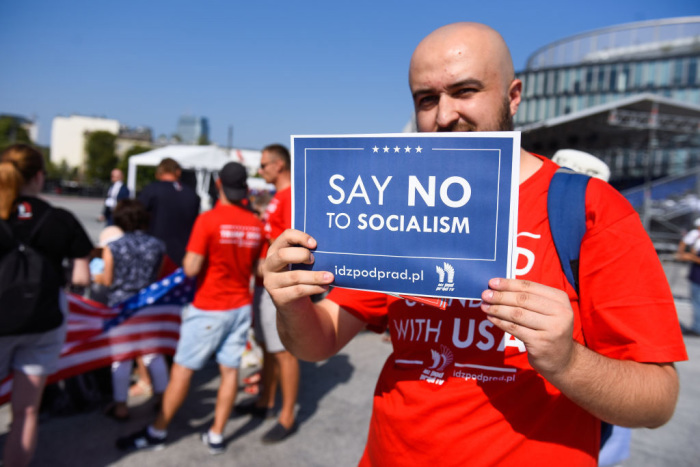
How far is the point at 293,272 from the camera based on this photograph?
4.33 ft

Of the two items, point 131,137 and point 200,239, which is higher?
point 131,137

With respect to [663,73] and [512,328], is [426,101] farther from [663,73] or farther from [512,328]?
[663,73]

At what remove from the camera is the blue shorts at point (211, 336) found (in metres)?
3.85

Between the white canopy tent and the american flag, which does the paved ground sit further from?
the white canopy tent

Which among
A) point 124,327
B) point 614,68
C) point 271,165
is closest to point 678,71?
point 614,68

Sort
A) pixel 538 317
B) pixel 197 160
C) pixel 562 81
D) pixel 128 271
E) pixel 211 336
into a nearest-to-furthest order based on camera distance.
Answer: pixel 538 317 → pixel 211 336 → pixel 128 271 → pixel 197 160 → pixel 562 81

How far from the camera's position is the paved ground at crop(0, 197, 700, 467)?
148 inches

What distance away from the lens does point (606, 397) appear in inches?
46.3

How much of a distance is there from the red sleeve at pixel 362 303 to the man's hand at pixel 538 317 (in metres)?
0.62

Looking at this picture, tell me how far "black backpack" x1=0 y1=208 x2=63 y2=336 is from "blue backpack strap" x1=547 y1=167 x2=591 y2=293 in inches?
113

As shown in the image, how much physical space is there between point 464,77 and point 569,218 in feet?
1.63

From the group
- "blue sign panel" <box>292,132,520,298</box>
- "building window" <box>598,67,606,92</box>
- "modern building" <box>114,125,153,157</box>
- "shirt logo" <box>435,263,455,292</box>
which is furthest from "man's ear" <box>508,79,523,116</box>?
"modern building" <box>114,125,153,157</box>

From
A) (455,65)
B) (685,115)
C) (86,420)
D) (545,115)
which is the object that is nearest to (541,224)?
(455,65)

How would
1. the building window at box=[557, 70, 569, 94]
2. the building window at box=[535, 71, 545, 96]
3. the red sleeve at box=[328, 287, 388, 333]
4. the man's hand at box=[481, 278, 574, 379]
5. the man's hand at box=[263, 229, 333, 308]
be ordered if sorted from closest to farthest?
the man's hand at box=[481, 278, 574, 379] → the man's hand at box=[263, 229, 333, 308] → the red sleeve at box=[328, 287, 388, 333] → the building window at box=[557, 70, 569, 94] → the building window at box=[535, 71, 545, 96]
